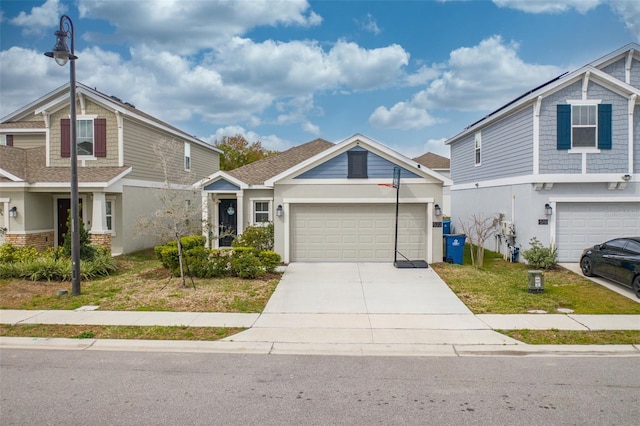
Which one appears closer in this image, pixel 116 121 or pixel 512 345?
pixel 512 345

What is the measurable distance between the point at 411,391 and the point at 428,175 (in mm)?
11194

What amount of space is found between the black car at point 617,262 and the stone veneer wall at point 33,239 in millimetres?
19648

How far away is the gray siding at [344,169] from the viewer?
16188mm

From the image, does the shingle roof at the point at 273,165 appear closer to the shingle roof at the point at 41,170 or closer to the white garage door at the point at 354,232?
the white garage door at the point at 354,232

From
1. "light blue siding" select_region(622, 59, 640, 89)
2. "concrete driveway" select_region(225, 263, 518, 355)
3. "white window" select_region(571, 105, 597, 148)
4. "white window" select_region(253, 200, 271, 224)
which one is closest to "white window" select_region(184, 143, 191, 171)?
"white window" select_region(253, 200, 271, 224)

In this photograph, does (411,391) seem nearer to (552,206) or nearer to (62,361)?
(62,361)

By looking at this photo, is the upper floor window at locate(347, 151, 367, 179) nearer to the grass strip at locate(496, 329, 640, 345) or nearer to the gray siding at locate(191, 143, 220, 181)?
the grass strip at locate(496, 329, 640, 345)

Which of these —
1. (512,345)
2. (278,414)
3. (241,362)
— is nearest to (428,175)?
(512,345)

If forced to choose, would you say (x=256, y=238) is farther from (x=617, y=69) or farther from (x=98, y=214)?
(x=617, y=69)

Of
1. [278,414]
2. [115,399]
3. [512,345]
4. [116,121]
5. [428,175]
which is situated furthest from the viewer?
[116,121]

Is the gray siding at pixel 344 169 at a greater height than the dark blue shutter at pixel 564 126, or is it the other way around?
the dark blue shutter at pixel 564 126

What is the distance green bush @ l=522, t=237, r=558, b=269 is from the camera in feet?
48.5

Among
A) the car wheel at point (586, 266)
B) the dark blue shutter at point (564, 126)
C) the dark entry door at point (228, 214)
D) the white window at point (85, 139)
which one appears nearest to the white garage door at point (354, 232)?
the dark entry door at point (228, 214)

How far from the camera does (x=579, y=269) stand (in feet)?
48.7
